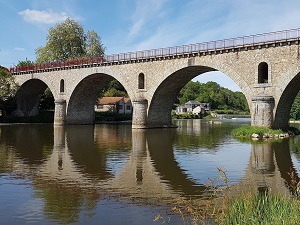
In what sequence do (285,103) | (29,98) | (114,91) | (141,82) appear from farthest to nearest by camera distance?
1. (114,91)
2. (29,98)
3. (141,82)
4. (285,103)

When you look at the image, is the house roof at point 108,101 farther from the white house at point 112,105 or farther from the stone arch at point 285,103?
the stone arch at point 285,103

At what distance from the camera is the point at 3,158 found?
58.6ft

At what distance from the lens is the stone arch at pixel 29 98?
201ft

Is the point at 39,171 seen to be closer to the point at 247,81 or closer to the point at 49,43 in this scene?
the point at 247,81

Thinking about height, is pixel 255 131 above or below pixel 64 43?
below

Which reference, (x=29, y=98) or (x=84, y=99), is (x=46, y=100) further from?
(x=84, y=99)

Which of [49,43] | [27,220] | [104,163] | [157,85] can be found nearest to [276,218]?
[27,220]

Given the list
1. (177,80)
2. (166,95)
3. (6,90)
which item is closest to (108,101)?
(6,90)

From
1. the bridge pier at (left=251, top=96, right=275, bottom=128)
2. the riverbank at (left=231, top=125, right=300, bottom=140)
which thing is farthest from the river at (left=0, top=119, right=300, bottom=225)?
the bridge pier at (left=251, top=96, right=275, bottom=128)

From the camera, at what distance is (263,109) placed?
1242 inches

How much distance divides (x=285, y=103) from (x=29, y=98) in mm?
45453

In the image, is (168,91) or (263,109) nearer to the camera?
(263,109)

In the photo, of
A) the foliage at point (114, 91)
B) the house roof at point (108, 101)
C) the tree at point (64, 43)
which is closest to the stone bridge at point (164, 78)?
the tree at point (64, 43)

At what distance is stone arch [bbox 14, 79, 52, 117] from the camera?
61406 mm
